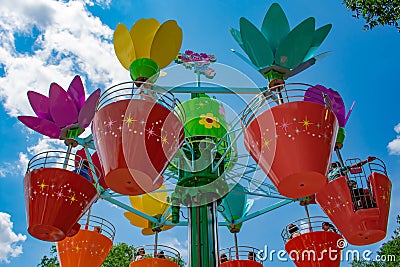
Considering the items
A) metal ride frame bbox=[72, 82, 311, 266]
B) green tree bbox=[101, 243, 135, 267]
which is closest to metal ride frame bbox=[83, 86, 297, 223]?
metal ride frame bbox=[72, 82, 311, 266]

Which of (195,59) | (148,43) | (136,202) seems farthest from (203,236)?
(195,59)

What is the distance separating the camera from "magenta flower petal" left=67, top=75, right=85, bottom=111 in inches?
192

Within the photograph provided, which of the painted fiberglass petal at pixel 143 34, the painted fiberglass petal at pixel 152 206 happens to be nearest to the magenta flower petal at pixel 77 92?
the painted fiberglass petal at pixel 143 34

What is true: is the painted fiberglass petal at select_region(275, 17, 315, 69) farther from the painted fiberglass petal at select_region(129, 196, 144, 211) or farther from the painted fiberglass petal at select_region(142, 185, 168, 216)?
the painted fiberglass petal at select_region(129, 196, 144, 211)

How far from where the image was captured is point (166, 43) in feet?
14.4

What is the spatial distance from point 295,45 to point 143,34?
4.53 feet

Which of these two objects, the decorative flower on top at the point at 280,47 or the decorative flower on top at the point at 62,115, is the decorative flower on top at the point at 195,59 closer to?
the decorative flower on top at the point at 280,47

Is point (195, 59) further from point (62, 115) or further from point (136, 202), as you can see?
point (136, 202)

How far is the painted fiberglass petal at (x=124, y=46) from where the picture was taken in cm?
438

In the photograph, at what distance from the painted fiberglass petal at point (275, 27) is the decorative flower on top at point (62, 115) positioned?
171 centimetres

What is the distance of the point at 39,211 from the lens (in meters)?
3.89

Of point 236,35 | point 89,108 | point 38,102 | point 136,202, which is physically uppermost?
point 236,35

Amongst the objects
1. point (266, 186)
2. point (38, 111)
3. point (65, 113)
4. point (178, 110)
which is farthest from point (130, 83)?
point (266, 186)

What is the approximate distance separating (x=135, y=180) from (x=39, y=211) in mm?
990
